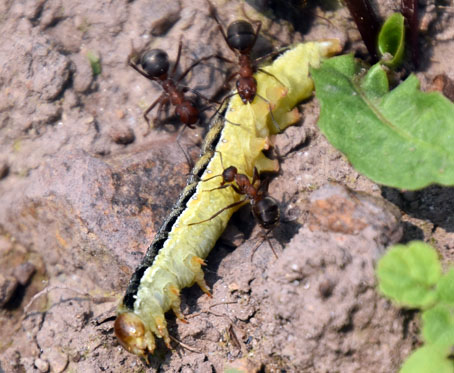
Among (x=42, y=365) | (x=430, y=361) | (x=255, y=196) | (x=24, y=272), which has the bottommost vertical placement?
(x=42, y=365)

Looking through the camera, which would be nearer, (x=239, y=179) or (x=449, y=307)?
(x=449, y=307)

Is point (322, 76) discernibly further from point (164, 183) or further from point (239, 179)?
point (164, 183)

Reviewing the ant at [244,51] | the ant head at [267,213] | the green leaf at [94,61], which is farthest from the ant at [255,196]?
the green leaf at [94,61]

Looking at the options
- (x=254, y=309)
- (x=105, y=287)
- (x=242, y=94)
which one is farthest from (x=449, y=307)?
(x=105, y=287)

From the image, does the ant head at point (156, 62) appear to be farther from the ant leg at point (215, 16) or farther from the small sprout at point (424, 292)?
the small sprout at point (424, 292)

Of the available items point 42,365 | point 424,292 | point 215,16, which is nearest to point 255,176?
point 215,16

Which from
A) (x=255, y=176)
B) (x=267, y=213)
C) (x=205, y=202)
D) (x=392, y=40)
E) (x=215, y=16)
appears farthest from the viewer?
(x=215, y=16)

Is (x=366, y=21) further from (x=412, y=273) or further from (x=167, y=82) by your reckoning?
(x=412, y=273)
